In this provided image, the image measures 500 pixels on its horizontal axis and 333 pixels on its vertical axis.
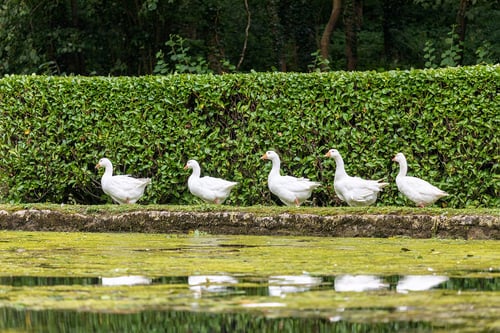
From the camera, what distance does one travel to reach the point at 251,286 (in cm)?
724

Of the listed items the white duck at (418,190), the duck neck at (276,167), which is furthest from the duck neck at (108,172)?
the white duck at (418,190)

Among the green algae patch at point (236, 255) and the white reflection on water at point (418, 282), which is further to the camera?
the green algae patch at point (236, 255)

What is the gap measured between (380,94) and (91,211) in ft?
13.7

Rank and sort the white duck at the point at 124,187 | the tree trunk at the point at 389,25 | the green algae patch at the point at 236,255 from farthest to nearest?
the tree trunk at the point at 389,25 → the white duck at the point at 124,187 → the green algae patch at the point at 236,255

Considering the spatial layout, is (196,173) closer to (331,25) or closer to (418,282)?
(418,282)

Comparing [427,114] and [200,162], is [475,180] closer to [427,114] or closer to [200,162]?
[427,114]

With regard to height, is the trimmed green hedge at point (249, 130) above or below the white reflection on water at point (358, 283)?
above

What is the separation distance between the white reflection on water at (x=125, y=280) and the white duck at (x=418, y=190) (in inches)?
252

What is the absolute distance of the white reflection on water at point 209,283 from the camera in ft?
23.2

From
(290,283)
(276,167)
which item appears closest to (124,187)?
(276,167)

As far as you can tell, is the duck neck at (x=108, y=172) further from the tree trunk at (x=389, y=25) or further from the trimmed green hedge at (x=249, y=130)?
the tree trunk at (x=389, y=25)

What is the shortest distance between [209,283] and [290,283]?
556 millimetres

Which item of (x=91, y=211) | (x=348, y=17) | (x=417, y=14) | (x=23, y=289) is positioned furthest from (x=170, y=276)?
(x=417, y=14)

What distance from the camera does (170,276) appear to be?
26.1ft
